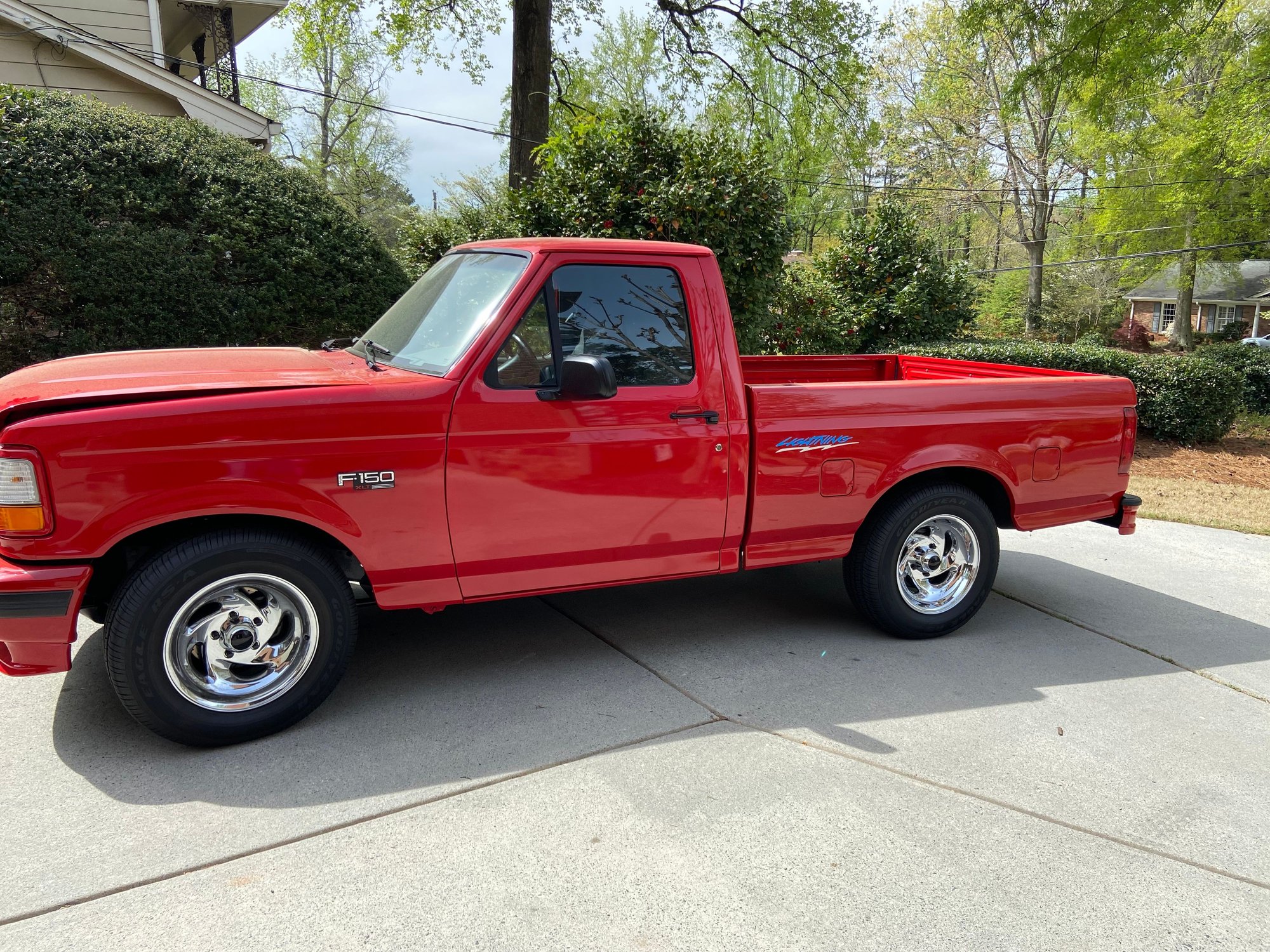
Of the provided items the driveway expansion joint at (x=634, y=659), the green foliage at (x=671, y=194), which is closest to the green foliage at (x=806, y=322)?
the green foliage at (x=671, y=194)

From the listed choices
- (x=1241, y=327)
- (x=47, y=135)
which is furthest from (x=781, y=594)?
(x=1241, y=327)

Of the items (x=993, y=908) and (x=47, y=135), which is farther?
(x=47, y=135)

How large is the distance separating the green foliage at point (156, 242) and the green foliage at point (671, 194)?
2352 mm

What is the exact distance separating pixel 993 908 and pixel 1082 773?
43.7 inches

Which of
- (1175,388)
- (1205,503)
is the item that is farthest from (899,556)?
(1175,388)

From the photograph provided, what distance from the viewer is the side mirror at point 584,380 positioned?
12.4 ft

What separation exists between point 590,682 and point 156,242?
6.80 m

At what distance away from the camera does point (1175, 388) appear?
12.6 meters

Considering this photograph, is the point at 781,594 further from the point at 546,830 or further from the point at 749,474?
the point at 546,830

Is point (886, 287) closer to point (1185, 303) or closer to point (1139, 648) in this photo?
point (1139, 648)

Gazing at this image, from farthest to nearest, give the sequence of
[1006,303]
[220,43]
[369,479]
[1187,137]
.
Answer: [1006,303]
[1187,137]
[220,43]
[369,479]

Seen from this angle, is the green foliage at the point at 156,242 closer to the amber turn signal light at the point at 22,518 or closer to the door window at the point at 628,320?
the amber turn signal light at the point at 22,518

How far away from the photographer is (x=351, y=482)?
3609 millimetres

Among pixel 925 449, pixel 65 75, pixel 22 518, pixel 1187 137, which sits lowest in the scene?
pixel 22 518
